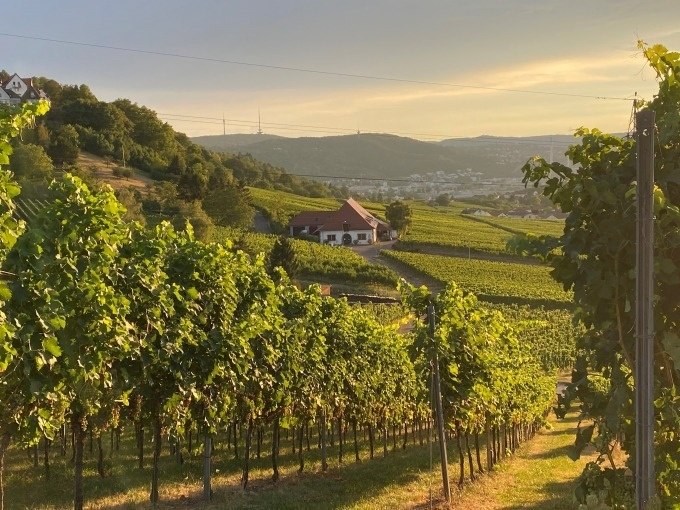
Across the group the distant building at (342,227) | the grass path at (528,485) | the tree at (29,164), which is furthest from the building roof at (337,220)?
the grass path at (528,485)

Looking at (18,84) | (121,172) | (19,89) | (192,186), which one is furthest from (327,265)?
(18,84)

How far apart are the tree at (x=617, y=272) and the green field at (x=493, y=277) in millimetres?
49220

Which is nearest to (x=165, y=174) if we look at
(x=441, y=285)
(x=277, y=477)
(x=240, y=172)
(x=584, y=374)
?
(x=240, y=172)

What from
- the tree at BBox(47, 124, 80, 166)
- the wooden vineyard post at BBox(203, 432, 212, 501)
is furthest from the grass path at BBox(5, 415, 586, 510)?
the tree at BBox(47, 124, 80, 166)

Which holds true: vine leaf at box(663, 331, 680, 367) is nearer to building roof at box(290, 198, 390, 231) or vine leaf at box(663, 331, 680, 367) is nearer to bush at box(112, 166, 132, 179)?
building roof at box(290, 198, 390, 231)

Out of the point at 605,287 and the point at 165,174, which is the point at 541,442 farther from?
the point at 165,174

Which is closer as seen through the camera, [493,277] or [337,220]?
[493,277]

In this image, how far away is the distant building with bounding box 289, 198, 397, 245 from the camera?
8375 centimetres

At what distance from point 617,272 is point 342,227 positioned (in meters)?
79.6

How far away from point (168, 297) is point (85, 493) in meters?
5.63

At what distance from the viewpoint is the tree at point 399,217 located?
85.2 meters

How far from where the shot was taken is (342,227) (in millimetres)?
84000

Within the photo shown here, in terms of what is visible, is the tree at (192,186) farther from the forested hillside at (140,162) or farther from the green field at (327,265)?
the green field at (327,265)

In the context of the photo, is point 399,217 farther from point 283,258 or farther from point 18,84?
point 18,84
